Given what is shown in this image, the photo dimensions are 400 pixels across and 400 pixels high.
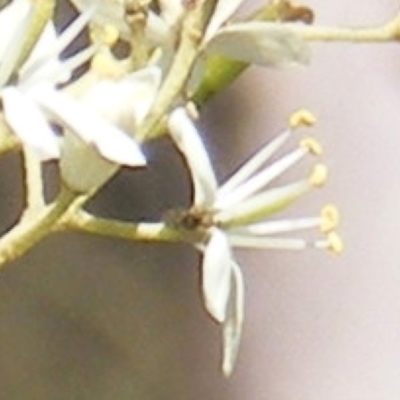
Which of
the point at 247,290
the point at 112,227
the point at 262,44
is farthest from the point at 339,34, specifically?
the point at 247,290

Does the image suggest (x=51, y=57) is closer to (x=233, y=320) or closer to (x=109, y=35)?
(x=109, y=35)

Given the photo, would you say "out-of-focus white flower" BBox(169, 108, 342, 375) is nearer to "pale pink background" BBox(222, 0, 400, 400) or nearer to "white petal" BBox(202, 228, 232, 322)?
"white petal" BBox(202, 228, 232, 322)

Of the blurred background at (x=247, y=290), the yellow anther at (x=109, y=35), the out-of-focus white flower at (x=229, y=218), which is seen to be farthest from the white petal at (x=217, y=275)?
the blurred background at (x=247, y=290)

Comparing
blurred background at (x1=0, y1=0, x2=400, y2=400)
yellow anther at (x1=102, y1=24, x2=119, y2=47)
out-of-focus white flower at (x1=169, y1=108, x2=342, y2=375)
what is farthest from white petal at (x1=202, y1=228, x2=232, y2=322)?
blurred background at (x1=0, y1=0, x2=400, y2=400)

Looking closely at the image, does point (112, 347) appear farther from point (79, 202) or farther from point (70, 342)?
point (79, 202)

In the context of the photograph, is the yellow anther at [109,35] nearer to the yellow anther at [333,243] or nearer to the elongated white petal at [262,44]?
the elongated white petal at [262,44]
